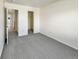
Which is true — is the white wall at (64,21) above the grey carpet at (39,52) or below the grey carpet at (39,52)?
above

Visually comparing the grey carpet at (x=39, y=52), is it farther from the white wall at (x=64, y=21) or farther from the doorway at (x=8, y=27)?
the doorway at (x=8, y=27)

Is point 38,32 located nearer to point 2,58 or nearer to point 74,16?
point 74,16

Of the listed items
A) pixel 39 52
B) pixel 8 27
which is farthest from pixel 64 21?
pixel 8 27

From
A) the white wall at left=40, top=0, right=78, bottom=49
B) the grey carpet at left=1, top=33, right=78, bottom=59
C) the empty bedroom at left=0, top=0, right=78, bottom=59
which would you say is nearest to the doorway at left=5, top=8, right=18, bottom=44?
the empty bedroom at left=0, top=0, right=78, bottom=59

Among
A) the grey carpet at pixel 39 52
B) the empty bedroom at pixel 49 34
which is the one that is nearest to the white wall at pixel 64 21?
the empty bedroom at pixel 49 34

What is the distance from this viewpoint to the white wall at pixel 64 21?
3.17m

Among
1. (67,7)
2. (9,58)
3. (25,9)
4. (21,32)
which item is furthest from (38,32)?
(9,58)

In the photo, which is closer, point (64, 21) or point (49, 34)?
point (64, 21)

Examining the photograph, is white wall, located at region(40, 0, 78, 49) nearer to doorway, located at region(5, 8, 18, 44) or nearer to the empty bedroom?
the empty bedroom

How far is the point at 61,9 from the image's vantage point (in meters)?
3.88

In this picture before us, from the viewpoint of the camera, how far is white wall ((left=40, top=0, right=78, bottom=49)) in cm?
317

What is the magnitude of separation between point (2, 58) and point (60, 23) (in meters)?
3.35

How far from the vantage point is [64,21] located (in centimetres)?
370

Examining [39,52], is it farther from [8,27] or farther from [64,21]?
[8,27]
